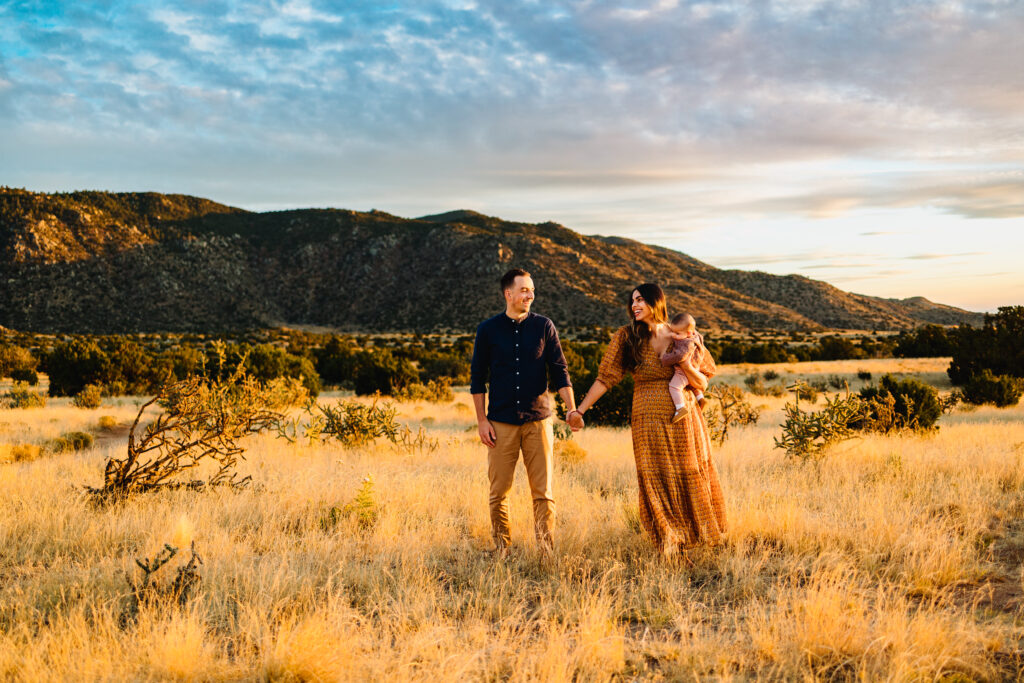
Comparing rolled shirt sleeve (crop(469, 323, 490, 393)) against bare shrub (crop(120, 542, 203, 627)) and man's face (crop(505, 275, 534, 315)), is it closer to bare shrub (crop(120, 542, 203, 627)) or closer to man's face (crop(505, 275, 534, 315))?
man's face (crop(505, 275, 534, 315))

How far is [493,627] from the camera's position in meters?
3.91

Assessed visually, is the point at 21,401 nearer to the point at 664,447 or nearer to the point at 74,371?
the point at 74,371

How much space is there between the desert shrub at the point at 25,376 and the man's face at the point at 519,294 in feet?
83.9

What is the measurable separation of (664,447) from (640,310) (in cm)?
109

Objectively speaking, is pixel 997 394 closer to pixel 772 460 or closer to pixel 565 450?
pixel 772 460

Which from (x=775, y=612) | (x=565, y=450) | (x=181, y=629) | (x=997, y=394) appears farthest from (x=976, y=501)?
(x=997, y=394)

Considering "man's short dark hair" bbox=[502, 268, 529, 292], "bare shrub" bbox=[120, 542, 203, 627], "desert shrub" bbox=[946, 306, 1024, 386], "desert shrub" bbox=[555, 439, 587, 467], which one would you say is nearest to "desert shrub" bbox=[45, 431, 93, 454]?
"bare shrub" bbox=[120, 542, 203, 627]

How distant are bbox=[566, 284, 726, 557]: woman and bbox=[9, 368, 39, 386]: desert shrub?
85.9 ft

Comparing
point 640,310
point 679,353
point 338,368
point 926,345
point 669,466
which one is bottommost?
point 338,368

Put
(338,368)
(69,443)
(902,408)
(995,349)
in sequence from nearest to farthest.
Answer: (69,443) < (902,408) < (995,349) < (338,368)

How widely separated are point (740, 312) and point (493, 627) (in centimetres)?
7510

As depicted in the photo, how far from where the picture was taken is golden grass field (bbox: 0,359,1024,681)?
3389 millimetres

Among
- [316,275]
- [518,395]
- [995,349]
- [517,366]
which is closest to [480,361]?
[517,366]

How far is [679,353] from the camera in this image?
486cm
